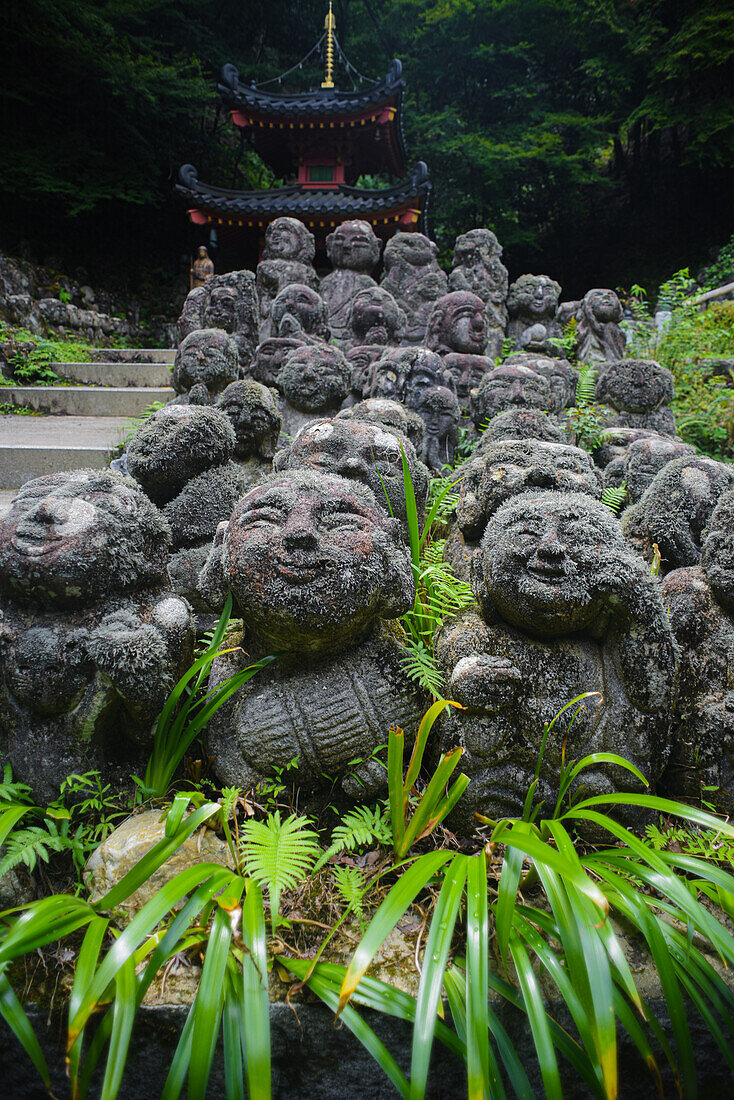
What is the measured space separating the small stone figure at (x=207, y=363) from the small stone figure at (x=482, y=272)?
Result: 5992 mm

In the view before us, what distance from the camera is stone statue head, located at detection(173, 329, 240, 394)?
17.1ft

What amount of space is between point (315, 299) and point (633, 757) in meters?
7.50

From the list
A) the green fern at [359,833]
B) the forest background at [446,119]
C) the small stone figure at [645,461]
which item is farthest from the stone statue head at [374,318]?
the forest background at [446,119]

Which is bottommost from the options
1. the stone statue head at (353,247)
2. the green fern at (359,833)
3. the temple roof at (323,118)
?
the green fern at (359,833)

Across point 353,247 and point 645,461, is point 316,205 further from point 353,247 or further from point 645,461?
point 645,461

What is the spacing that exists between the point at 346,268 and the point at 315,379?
247 inches

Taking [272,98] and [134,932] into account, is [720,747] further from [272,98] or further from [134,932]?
[272,98]

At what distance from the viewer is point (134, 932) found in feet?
4.26

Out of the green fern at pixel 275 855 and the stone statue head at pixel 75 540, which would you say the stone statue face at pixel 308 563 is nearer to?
the stone statue head at pixel 75 540

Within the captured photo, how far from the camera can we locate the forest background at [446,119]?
15469 millimetres

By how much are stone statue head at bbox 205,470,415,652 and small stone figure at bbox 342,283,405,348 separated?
6.59m

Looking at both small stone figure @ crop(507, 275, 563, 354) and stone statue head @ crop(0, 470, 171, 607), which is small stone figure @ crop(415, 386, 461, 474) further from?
small stone figure @ crop(507, 275, 563, 354)

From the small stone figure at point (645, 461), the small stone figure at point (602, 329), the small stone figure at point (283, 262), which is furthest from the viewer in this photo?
the small stone figure at point (283, 262)

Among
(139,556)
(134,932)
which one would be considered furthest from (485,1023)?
(139,556)
